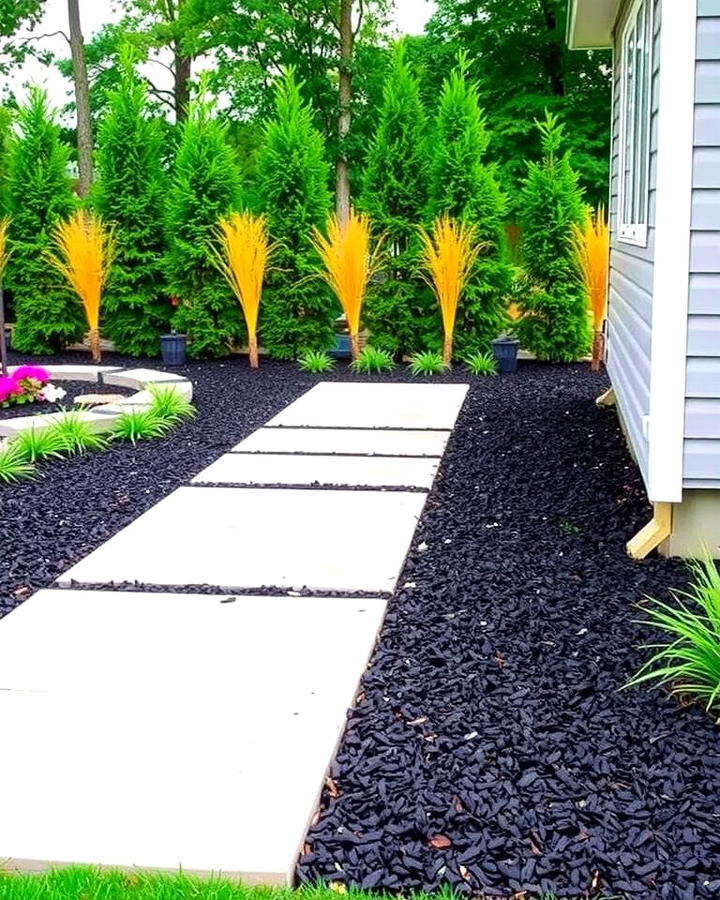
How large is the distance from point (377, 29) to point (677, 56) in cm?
1849

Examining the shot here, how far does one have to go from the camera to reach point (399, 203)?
378 inches

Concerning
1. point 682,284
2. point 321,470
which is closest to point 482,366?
point 321,470

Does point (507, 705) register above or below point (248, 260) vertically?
below

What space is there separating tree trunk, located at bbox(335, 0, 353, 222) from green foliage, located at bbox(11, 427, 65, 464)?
11341 millimetres

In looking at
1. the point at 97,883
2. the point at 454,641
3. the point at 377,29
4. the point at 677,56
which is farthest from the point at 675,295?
the point at 377,29

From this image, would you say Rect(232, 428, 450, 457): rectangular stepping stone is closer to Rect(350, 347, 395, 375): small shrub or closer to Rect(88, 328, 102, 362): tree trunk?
Rect(350, 347, 395, 375): small shrub

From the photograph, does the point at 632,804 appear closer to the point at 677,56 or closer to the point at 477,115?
the point at 677,56

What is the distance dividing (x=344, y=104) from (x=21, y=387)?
1121 centimetres

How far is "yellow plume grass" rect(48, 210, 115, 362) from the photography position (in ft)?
31.4

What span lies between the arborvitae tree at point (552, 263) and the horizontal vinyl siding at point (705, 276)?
5716 millimetres

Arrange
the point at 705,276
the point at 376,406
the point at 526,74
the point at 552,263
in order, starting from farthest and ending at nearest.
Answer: the point at 526,74 → the point at 552,263 → the point at 376,406 → the point at 705,276

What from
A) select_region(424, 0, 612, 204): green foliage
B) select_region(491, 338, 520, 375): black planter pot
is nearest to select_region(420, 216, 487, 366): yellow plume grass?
select_region(491, 338, 520, 375): black planter pot

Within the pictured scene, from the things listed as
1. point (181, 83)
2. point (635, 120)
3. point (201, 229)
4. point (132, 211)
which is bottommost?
point (201, 229)

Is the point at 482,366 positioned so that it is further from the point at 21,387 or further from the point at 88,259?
the point at 21,387
